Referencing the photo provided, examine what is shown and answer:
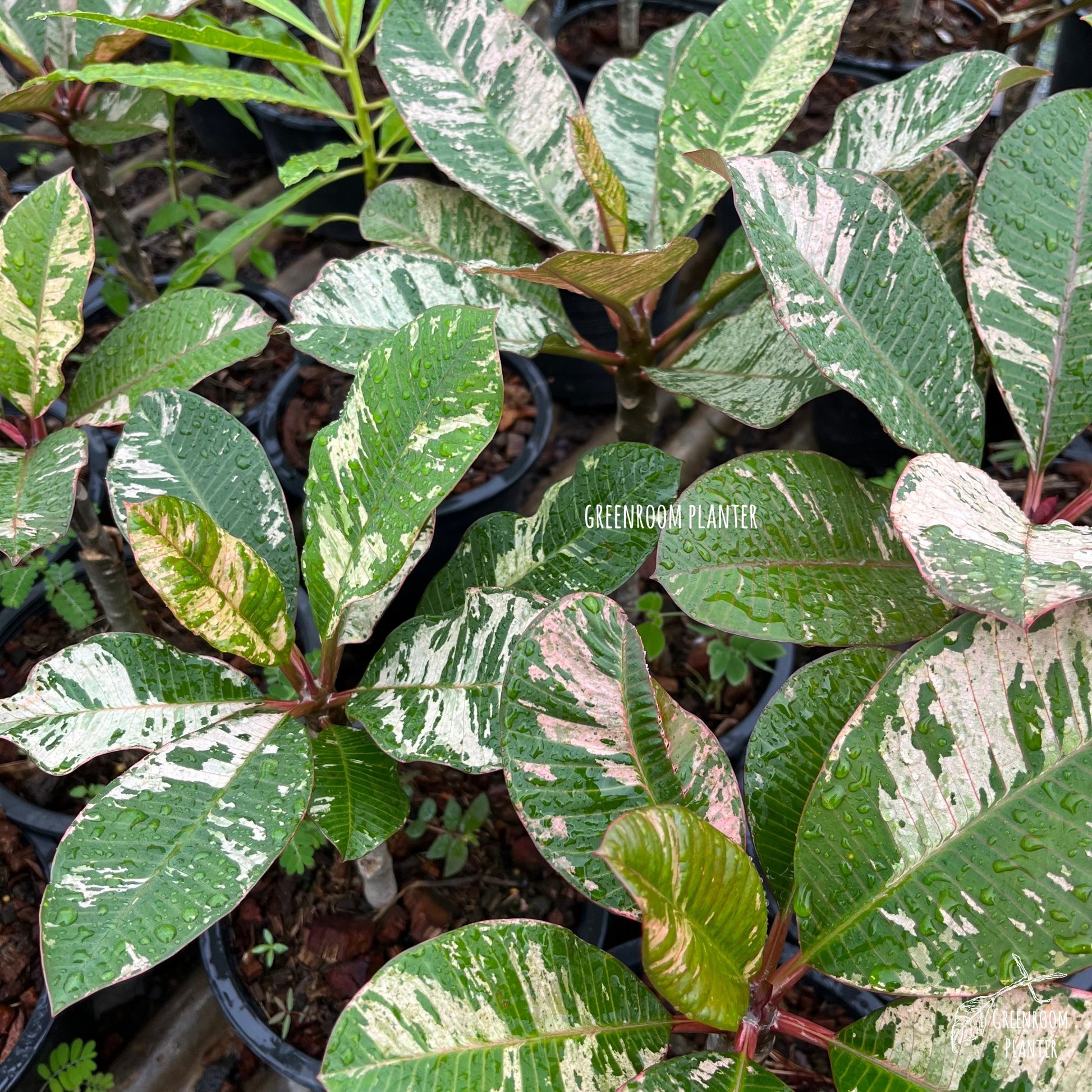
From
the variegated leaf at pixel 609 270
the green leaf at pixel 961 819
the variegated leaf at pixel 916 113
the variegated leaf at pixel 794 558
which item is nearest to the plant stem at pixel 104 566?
the variegated leaf at pixel 609 270

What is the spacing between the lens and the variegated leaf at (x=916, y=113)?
0.78m

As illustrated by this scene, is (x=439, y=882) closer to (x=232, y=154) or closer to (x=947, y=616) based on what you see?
(x=947, y=616)

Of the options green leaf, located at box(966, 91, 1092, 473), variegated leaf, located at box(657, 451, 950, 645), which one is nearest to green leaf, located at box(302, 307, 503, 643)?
variegated leaf, located at box(657, 451, 950, 645)

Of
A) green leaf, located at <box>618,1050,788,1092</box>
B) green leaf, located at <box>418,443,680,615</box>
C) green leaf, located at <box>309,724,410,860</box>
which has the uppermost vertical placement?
green leaf, located at <box>418,443,680,615</box>

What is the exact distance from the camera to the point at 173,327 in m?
0.93

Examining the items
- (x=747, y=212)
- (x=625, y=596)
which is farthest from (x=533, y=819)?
(x=625, y=596)

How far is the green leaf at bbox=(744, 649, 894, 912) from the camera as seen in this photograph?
0.68 m

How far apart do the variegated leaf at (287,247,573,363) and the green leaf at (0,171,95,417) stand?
0.71 ft

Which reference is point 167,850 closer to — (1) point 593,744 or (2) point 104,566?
(1) point 593,744

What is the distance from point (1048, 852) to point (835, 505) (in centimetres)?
29

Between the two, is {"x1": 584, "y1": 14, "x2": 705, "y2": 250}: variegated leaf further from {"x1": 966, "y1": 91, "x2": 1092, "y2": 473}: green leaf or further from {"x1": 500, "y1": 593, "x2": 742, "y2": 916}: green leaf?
{"x1": 500, "y1": 593, "x2": 742, "y2": 916}: green leaf

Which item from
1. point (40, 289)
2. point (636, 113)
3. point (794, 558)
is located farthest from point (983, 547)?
point (40, 289)

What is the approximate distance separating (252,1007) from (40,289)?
30.9 inches

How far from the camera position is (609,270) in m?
0.72
